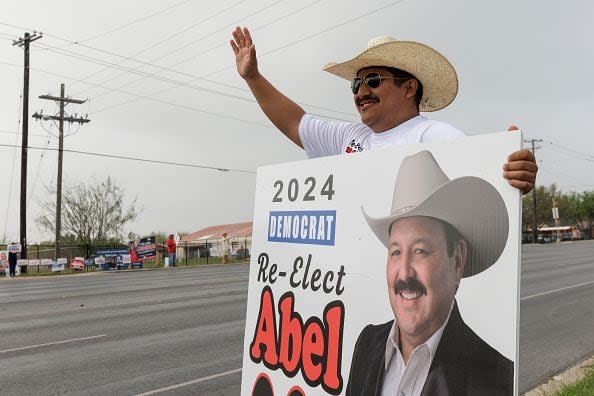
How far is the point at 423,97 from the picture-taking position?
2.56 meters

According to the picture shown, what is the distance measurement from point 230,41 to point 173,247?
2951 cm

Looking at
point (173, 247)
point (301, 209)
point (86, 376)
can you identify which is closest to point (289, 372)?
point (301, 209)

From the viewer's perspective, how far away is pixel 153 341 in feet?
25.6

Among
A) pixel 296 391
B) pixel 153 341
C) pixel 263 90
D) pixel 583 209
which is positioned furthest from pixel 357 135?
pixel 583 209

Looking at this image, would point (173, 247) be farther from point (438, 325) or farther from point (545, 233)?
point (545, 233)

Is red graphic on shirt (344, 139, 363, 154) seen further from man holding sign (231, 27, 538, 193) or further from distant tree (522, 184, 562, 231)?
distant tree (522, 184, 562, 231)

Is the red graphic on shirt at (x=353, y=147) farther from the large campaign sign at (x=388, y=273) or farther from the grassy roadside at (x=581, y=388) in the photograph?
the grassy roadside at (x=581, y=388)

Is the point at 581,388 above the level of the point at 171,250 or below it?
below

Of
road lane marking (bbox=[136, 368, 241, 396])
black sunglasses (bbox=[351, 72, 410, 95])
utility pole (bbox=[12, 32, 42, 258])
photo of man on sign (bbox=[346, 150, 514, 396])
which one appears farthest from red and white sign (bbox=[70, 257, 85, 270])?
photo of man on sign (bbox=[346, 150, 514, 396])

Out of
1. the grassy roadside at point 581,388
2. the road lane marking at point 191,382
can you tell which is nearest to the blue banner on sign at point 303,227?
the road lane marking at point 191,382

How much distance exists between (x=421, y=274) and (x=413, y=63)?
100cm

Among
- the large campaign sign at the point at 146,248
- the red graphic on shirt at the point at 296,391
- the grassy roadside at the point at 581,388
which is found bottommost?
the grassy roadside at the point at 581,388

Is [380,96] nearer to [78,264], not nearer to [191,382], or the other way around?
[191,382]

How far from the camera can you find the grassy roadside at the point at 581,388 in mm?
4953
